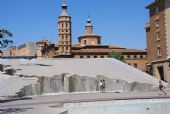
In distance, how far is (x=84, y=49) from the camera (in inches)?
4739

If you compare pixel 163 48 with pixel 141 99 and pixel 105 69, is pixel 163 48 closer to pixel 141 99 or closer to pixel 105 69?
pixel 105 69

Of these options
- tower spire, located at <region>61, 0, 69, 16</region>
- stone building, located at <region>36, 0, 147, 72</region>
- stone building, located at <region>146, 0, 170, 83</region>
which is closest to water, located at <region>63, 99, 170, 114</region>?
stone building, located at <region>146, 0, 170, 83</region>

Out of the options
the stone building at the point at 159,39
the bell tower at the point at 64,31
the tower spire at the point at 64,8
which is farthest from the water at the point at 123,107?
the tower spire at the point at 64,8

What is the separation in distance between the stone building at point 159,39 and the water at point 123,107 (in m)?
34.2

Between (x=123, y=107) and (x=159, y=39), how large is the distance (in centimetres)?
3899

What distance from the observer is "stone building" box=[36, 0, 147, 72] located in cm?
11586

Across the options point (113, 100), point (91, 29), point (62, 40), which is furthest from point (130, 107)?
point (91, 29)

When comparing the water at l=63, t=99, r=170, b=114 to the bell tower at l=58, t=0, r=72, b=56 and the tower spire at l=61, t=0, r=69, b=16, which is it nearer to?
the bell tower at l=58, t=0, r=72, b=56

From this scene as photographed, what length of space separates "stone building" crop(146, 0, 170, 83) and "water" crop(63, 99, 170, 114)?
34163 millimetres

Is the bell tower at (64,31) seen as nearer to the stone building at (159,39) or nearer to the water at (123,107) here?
the stone building at (159,39)

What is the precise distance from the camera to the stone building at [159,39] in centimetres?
5766

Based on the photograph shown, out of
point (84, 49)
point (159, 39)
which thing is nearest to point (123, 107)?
point (159, 39)

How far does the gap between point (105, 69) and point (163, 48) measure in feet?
74.2

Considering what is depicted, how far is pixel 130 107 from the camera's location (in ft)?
77.3
